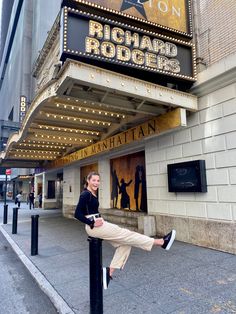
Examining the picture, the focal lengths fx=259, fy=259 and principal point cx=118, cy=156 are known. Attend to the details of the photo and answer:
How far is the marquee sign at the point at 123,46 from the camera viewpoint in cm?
612

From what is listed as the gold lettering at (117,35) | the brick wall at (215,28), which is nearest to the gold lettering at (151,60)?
the gold lettering at (117,35)

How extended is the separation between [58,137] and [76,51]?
5.53 meters

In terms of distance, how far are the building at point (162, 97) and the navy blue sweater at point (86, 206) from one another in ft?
9.19

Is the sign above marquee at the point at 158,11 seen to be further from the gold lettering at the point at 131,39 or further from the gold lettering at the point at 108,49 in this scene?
the gold lettering at the point at 108,49

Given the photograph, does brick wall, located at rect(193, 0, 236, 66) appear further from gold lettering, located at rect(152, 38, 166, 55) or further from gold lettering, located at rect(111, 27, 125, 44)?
gold lettering, located at rect(111, 27, 125, 44)

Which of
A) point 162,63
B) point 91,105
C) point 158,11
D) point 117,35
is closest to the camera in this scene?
point 117,35

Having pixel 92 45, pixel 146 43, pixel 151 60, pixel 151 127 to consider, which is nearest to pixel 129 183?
pixel 151 127

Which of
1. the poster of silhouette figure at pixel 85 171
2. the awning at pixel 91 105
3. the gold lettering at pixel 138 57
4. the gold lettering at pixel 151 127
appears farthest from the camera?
the poster of silhouette figure at pixel 85 171

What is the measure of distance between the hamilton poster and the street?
6898 millimetres

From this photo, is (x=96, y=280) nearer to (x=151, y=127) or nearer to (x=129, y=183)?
(x=151, y=127)

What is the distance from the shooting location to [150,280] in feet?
15.2

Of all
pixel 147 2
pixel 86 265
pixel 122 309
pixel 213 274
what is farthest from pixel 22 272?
pixel 147 2

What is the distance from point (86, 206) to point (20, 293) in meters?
2.15

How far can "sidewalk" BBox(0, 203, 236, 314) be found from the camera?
365 cm
